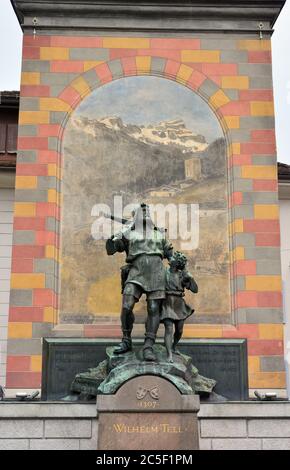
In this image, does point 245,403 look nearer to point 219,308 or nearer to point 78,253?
point 219,308

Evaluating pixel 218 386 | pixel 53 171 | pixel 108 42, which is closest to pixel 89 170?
pixel 53 171

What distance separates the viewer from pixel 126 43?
16.7 metres

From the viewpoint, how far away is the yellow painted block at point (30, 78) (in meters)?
16.4

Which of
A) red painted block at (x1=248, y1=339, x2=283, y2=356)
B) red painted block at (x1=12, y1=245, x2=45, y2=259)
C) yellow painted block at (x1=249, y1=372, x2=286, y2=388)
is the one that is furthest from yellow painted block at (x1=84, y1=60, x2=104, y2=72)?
yellow painted block at (x1=249, y1=372, x2=286, y2=388)

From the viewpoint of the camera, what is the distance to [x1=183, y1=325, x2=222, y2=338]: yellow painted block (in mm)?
15055

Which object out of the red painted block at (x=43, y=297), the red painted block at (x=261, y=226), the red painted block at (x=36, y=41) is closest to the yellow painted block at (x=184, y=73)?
the red painted block at (x=36, y=41)

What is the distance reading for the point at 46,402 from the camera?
13375mm

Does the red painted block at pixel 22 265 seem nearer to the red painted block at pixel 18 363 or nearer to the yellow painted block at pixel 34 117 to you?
the red painted block at pixel 18 363

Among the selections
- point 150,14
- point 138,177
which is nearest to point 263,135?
point 138,177

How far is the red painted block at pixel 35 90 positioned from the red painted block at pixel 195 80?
8.97 feet

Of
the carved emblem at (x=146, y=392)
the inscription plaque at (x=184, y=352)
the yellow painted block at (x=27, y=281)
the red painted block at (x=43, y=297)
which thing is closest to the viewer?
the carved emblem at (x=146, y=392)
